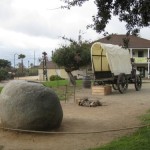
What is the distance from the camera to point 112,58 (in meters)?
25.1

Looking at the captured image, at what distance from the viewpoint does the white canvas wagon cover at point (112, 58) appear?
82.0 feet

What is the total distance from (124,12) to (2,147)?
4.20 metres

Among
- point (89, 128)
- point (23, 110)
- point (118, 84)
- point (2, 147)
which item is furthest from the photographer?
point (118, 84)

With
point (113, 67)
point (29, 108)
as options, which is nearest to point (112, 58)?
point (113, 67)

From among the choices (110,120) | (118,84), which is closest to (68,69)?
(118,84)

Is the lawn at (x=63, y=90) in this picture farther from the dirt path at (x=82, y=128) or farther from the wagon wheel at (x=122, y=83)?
the dirt path at (x=82, y=128)

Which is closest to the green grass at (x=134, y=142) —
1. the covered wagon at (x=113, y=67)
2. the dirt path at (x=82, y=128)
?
the dirt path at (x=82, y=128)

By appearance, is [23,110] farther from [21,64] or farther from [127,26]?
[21,64]

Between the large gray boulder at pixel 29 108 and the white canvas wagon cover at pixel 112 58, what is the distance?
13145 mm

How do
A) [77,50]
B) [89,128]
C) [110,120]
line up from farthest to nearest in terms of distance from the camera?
[77,50] < [110,120] < [89,128]

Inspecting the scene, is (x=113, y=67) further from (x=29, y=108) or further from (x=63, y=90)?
(x=29, y=108)

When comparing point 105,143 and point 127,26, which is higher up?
point 127,26

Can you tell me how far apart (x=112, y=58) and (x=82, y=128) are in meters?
13.5

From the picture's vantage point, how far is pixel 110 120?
13.4 meters
